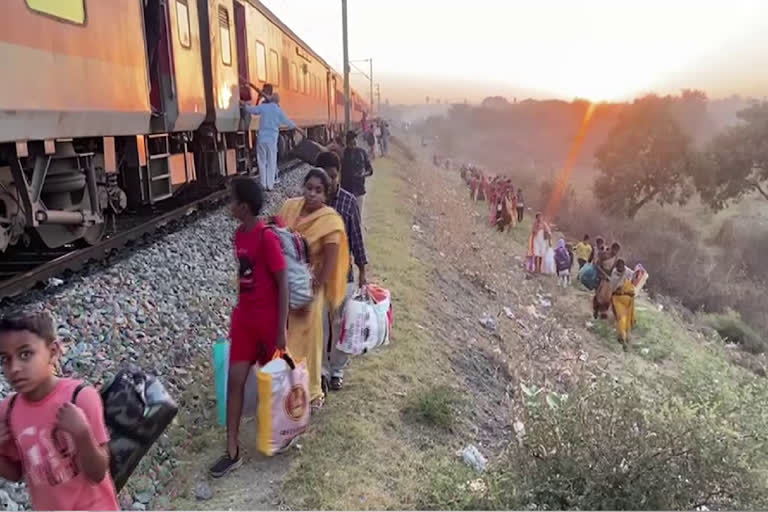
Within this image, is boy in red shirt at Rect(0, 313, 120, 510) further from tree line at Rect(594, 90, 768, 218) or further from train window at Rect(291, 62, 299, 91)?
tree line at Rect(594, 90, 768, 218)

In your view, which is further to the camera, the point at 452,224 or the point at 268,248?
the point at 452,224

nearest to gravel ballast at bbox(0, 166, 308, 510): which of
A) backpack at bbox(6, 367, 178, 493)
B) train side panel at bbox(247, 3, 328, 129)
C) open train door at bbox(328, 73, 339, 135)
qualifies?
backpack at bbox(6, 367, 178, 493)

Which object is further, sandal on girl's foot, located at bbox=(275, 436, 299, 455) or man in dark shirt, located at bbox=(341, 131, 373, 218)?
man in dark shirt, located at bbox=(341, 131, 373, 218)

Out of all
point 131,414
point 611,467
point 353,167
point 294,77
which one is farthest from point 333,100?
point 131,414

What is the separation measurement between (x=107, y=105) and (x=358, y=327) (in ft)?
11.1

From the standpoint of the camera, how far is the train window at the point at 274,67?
14.0 metres

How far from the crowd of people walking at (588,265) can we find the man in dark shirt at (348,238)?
23.0 ft

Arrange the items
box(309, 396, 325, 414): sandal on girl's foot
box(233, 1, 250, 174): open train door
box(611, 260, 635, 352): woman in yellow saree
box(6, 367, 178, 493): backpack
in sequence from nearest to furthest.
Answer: box(6, 367, 178, 493): backpack → box(309, 396, 325, 414): sandal on girl's foot → box(611, 260, 635, 352): woman in yellow saree → box(233, 1, 250, 174): open train door

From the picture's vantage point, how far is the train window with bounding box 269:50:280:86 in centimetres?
1397

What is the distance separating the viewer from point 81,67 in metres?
5.63

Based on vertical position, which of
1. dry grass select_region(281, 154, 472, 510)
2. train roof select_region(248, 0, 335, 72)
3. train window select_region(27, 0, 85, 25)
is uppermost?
train roof select_region(248, 0, 335, 72)

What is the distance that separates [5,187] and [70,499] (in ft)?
12.6

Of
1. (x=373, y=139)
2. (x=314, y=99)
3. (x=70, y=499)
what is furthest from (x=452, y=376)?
(x=373, y=139)

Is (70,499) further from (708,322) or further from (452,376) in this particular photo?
(708,322)
